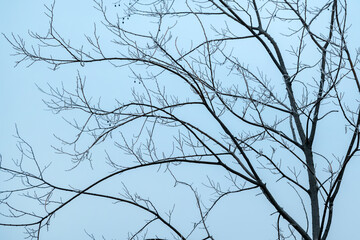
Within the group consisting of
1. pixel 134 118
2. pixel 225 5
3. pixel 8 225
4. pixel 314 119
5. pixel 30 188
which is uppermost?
pixel 225 5

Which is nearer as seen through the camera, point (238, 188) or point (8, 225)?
point (8, 225)

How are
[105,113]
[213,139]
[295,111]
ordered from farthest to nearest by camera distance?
[295,111], [105,113], [213,139]

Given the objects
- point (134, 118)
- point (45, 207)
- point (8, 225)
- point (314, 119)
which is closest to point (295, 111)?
point (314, 119)

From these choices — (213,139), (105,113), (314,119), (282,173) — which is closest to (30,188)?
(105,113)

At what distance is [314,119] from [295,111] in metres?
0.19

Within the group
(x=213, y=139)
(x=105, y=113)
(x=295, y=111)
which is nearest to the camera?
(x=213, y=139)

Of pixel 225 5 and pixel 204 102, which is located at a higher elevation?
pixel 225 5

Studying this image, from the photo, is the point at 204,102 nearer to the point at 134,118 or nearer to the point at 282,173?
the point at 134,118

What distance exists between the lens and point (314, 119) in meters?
5.12

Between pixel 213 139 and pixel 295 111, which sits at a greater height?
pixel 295 111

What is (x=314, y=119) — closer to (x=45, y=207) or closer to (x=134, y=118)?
(x=134, y=118)

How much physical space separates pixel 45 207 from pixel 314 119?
2.51 metres

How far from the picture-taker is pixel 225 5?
524 centimetres

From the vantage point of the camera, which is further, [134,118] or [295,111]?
[295,111]
